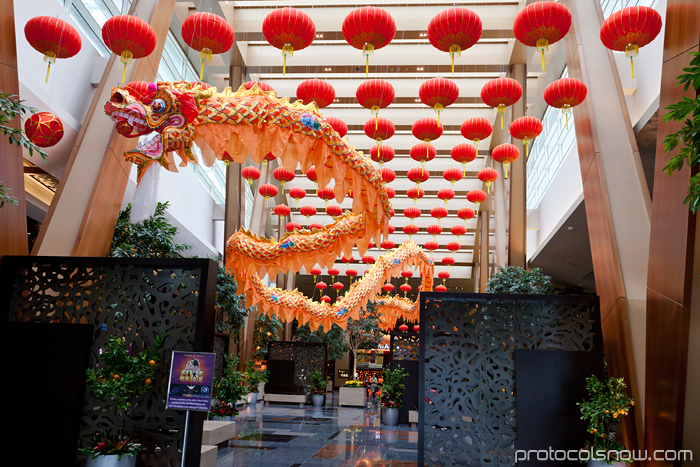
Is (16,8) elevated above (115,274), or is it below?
above

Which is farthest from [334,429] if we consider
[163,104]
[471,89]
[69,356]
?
[471,89]

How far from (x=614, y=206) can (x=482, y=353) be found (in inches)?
108

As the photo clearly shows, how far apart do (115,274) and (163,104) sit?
1711mm

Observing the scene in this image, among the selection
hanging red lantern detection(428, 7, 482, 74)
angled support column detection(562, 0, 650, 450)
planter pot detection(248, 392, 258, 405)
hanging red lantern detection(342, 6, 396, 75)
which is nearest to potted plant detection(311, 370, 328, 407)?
planter pot detection(248, 392, 258, 405)

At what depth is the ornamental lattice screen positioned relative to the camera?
14.7 ft

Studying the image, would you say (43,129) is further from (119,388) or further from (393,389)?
(393,389)

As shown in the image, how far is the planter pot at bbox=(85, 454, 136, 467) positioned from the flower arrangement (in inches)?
282

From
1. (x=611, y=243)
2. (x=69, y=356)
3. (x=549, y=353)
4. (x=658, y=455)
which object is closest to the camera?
(x=69, y=356)

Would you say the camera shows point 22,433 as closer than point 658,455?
Yes

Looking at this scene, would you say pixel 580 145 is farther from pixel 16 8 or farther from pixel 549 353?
pixel 16 8

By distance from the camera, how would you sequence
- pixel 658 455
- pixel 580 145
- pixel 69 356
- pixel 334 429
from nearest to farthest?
pixel 69 356
pixel 658 455
pixel 580 145
pixel 334 429

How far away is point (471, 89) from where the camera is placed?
15.1 metres

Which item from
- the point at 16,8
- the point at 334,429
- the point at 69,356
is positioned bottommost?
the point at 334,429

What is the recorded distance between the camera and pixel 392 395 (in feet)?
35.8
